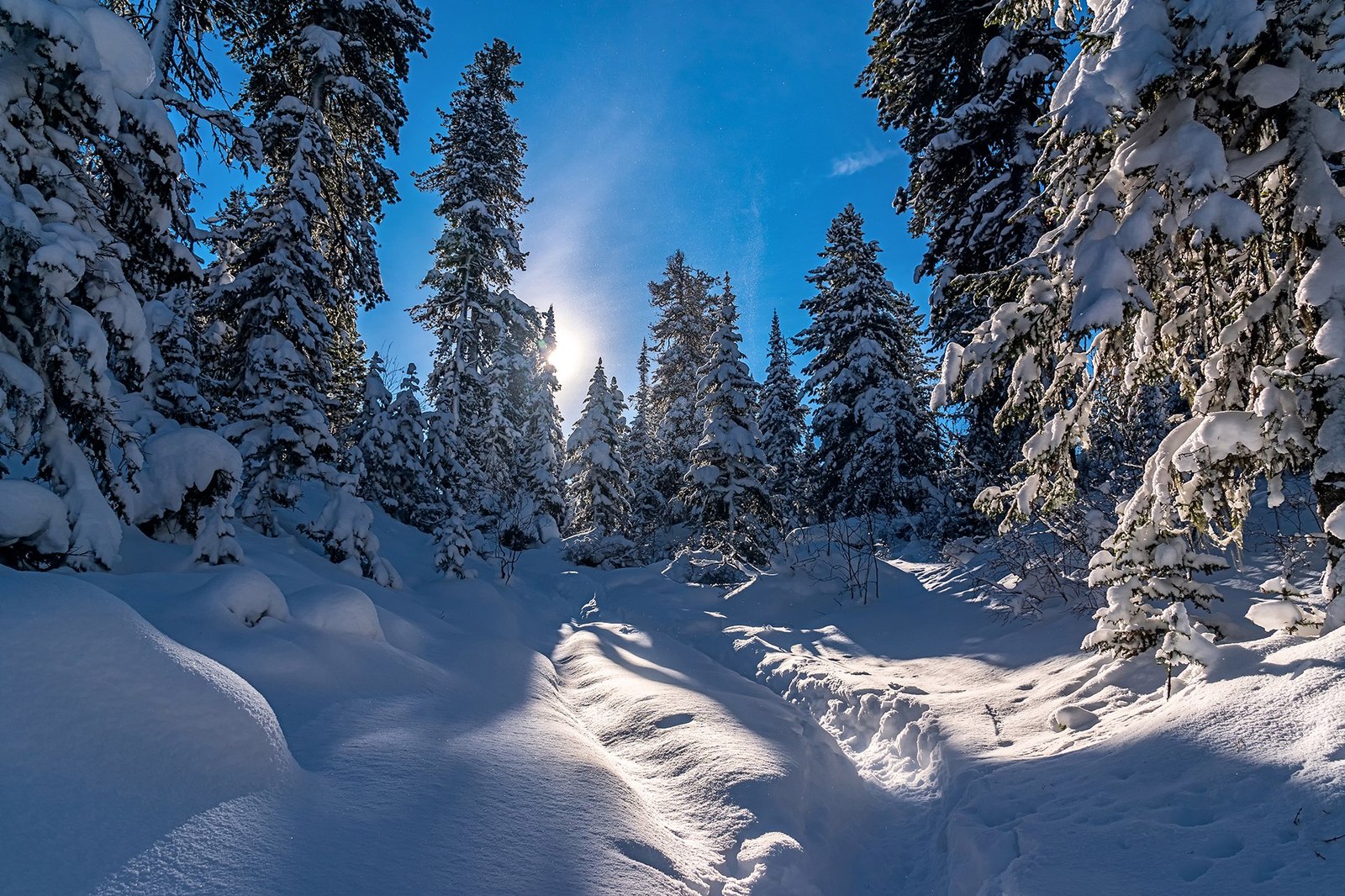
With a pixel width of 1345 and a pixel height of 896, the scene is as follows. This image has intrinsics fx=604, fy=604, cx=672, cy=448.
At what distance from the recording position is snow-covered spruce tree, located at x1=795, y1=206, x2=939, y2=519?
1836 centimetres

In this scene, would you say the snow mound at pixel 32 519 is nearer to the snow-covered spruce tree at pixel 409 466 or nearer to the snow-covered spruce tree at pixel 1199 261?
the snow-covered spruce tree at pixel 1199 261

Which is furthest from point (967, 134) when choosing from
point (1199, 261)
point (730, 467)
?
point (730, 467)

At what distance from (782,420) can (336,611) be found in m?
24.4

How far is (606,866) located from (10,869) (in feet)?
6.44

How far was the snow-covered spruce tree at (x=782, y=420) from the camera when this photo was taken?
2756 cm

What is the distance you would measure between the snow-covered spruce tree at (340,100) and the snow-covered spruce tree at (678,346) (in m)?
14.6

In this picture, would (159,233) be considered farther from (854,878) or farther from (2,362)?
(854,878)

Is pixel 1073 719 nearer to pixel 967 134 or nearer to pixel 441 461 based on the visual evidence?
pixel 967 134

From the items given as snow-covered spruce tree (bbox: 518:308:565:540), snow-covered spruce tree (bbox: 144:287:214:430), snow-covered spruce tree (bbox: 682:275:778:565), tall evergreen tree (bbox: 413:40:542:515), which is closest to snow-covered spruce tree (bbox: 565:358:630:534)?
snow-covered spruce tree (bbox: 518:308:565:540)

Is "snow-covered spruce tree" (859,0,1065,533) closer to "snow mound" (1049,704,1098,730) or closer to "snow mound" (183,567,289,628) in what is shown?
"snow mound" (1049,704,1098,730)

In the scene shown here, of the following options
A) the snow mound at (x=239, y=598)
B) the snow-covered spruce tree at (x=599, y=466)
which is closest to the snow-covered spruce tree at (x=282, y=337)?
the snow mound at (x=239, y=598)

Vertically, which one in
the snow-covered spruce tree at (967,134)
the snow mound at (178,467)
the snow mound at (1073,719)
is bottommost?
the snow mound at (1073,719)

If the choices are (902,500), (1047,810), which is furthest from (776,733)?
(902,500)

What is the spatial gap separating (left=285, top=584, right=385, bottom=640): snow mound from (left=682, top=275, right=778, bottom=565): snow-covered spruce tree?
12.3 m
